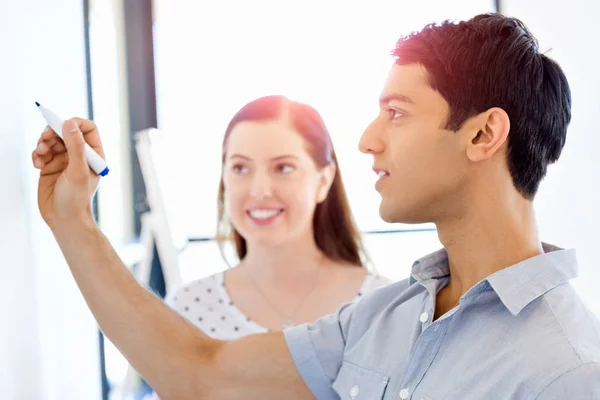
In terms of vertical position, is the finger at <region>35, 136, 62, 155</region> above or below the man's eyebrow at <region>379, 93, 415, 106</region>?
below

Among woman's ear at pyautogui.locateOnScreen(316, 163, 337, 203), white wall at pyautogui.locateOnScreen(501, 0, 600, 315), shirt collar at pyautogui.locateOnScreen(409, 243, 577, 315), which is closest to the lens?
shirt collar at pyautogui.locateOnScreen(409, 243, 577, 315)

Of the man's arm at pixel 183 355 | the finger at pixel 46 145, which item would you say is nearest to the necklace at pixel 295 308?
the man's arm at pixel 183 355

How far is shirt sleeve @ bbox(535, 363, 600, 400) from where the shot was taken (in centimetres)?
65

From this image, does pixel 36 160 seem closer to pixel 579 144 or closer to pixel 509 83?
pixel 509 83

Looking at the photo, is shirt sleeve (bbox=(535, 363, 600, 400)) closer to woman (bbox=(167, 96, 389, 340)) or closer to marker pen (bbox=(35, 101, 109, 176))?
marker pen (bbox=(35, 101, 109, 176))

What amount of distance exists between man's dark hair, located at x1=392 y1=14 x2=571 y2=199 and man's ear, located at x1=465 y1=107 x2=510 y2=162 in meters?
0.01

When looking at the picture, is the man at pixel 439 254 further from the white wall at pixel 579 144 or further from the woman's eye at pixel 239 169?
the white wall at pixel 579 144

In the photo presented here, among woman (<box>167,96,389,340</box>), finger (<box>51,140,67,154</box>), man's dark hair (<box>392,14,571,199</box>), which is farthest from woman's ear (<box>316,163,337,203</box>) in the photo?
finger (<box>51,140,67,154</box>)

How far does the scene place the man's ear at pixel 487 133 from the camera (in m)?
0.84

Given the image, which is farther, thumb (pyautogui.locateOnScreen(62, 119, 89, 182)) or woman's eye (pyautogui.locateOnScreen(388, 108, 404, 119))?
woman's eye (pyautogui.locateOnScreen(388, 108, 404, 119))

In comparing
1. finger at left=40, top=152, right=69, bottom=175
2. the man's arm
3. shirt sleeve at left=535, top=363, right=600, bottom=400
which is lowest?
the man's arm

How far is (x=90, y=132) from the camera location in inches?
34.1

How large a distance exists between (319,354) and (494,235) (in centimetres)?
32

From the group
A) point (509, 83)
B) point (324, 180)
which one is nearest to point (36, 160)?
point (509, 83)
